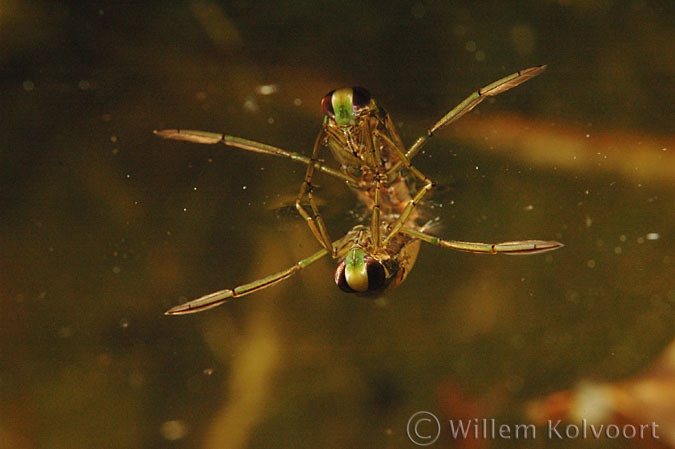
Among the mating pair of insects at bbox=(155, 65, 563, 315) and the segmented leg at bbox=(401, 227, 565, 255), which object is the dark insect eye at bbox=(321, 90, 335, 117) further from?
the segmented leg at bbox=(401, 227, 565, 255)

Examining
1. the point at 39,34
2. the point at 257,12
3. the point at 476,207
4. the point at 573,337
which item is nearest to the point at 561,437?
the point at 573,337

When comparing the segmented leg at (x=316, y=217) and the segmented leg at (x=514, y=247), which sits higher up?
the segmented leg at (x=316, y=217)

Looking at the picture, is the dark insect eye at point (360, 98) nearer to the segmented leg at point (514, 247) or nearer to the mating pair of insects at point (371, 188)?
the mating pair of insects at point (371, 188)

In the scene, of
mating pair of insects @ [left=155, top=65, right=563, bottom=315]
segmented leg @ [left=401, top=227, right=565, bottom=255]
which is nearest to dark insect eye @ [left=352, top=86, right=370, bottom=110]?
mating pair of insects @ [left=155, top=65, right=563, bottom=315]

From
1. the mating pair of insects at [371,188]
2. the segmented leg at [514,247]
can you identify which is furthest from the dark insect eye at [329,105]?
the segmented leg at [514,247]

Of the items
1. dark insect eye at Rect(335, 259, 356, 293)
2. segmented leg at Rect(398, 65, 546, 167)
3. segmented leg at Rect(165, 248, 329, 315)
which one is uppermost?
segmented leg at Rect(398, 65, 546, 167)

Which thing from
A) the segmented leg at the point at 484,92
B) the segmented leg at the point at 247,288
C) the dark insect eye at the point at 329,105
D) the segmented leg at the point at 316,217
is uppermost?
the dark insect eye at the point at 329,105

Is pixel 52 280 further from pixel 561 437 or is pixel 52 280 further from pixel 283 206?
pixel 561 437
